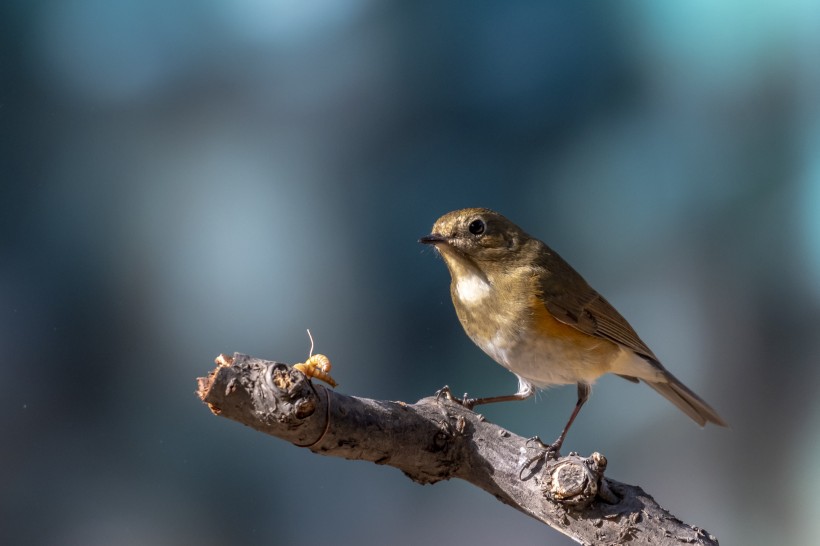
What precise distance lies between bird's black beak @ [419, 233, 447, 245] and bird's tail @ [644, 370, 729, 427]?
100 centimetres

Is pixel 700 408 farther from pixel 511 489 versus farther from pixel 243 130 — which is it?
pixel 243 130

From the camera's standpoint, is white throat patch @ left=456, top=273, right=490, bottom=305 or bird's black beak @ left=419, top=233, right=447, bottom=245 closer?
bird's black beak @ left=419, top=233, right=447, bottom=245

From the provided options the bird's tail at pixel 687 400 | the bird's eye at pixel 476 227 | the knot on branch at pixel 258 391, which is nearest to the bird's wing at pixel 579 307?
the bird's tail at pixel 687 400

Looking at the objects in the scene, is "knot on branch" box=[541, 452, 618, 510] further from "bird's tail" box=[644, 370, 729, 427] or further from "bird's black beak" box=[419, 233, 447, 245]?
"bird's tail" box=[644, 370, 729, 427]

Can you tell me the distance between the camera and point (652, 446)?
341 cm

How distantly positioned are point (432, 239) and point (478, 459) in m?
0.67

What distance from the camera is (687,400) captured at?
2748 mm

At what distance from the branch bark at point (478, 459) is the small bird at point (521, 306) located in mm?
390

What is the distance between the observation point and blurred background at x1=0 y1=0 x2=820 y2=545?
3219 millimetres

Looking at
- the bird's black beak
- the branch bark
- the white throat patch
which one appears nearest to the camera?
the branch bark

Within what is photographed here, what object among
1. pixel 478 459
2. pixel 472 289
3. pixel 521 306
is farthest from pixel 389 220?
pixel 478 459

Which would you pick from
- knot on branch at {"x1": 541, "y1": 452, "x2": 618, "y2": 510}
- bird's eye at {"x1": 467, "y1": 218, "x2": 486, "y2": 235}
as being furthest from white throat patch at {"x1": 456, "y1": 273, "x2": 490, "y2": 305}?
knot on branch at {"x1": 541, "y1": 452, "x2": 618, "y2": 510}

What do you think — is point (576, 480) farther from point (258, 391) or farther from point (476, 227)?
point (476, 227)

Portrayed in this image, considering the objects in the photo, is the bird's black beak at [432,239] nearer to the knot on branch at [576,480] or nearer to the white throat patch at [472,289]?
the white throat patch at [472,289]
